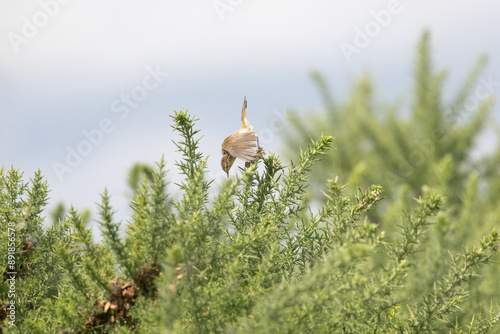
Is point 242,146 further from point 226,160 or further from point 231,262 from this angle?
point 231,262

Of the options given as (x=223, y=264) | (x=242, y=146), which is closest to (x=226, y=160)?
(x=242, y=146)

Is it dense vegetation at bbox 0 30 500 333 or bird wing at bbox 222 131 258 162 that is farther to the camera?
bird wing at bbox 222 131 258 162

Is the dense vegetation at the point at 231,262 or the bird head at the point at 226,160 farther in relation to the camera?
the bird head at the point at 226,160

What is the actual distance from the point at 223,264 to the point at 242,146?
0.19 meters

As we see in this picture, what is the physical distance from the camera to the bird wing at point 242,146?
2.40ft

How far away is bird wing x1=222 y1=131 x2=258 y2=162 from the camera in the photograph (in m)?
0.73

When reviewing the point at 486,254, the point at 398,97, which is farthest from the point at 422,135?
the point at 486,254

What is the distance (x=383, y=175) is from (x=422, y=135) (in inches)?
36.0

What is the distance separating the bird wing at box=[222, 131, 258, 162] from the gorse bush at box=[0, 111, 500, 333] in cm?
3

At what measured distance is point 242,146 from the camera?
73cm

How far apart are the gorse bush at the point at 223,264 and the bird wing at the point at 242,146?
0.03 m

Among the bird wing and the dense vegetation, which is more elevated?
the bird wing

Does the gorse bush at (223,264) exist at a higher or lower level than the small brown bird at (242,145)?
lower

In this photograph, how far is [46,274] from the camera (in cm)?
73
